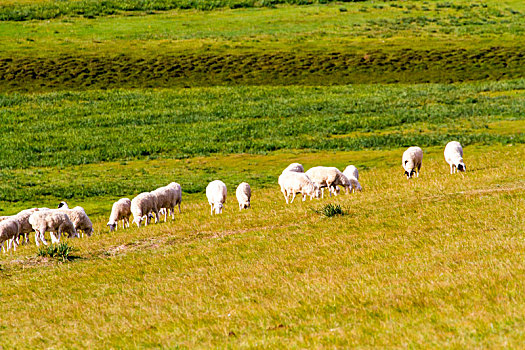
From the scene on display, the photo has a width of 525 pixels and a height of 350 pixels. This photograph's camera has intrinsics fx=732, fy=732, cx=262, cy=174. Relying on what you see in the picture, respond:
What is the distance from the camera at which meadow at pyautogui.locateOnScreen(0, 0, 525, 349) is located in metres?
11.4

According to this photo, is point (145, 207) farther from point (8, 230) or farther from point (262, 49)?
point (262, 49)

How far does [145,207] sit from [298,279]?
37.6 feet

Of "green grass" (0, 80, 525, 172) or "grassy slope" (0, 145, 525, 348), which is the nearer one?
"grassy slope" (0, 145, 525, 348)

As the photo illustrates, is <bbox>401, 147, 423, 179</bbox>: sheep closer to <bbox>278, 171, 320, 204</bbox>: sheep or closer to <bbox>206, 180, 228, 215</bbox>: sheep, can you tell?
<bbox>278, 171, 320, 204</bbox>: sheep

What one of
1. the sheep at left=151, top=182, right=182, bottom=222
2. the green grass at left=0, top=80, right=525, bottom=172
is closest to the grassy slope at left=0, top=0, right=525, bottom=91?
the green grass at left=0, top=80, right=525, bottom=172

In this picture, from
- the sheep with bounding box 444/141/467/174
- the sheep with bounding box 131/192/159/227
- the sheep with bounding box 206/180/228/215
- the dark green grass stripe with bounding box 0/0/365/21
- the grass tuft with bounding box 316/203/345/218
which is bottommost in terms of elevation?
the grass tuft with bounding box 316/203/345/218

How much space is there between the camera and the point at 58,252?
1753 centimetres

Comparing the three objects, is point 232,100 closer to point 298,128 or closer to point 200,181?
point 298,128

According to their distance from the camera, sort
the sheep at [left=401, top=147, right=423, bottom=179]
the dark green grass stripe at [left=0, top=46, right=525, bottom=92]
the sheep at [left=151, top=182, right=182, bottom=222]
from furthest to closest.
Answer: the dark green grass stripe at [left=0, top=46, right=525, bottom=92] < the sheep at [left=401, top=147, right=423, bottom=179] < the sheep at [left=151, top=182, right=182, bottom=222]

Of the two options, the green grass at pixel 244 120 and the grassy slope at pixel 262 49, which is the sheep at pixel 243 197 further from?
the grassy slope at pixel 262 49

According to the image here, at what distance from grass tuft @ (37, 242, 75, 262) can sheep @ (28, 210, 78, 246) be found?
281 centimetres

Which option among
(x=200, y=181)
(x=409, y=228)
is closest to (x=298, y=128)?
(x=200, y=181)

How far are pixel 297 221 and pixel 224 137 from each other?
2921 cm

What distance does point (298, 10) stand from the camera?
9812 centimetres
